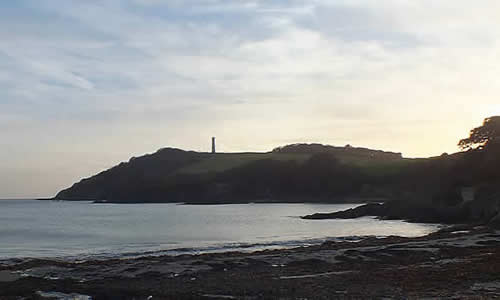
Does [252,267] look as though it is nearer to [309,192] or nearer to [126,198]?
[309,192]

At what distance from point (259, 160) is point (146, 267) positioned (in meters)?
143

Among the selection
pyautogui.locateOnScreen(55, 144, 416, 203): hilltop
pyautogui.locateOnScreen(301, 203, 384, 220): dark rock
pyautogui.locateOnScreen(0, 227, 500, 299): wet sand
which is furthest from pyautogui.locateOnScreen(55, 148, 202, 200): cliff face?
pyautogui.locateOnScreen(0, 227, 500, 299): wet sand

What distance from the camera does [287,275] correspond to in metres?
23.2

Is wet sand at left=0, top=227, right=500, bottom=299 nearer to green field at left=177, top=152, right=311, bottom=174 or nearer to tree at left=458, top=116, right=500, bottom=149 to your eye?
tree at left=458, top=116, right=500, bottom=149

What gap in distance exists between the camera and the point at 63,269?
27.2 meters

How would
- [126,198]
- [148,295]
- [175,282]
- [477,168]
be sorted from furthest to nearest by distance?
1. [126,198]
2. [477,168]
3. [175,282]
4. [148,295]

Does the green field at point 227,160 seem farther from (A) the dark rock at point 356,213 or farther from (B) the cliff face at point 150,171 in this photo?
(A) the dark rock at point 356,213

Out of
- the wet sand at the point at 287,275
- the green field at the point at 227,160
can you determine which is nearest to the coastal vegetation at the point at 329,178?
the green field at the point at 227,160

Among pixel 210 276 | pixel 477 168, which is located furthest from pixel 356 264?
pixel 477 168

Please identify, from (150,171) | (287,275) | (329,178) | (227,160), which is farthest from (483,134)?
(150,171)

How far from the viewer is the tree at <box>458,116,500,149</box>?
251ft

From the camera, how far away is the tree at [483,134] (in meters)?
76.6

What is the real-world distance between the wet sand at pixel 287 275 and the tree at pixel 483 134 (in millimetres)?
47906

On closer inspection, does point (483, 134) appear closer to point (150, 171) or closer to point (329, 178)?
point (329, 178)
